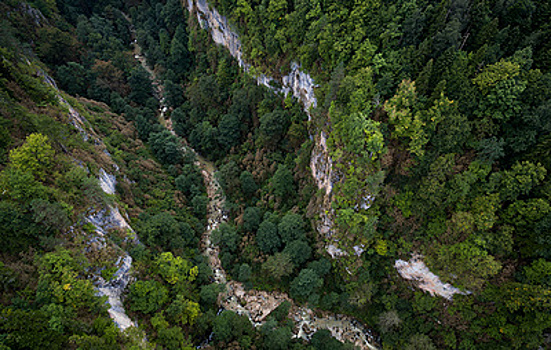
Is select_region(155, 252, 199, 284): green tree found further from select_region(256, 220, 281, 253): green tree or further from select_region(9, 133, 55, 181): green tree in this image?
select_region(9, 133, 55, 181): green tree

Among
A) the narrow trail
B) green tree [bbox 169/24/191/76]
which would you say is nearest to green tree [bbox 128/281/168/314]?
the narrow trail

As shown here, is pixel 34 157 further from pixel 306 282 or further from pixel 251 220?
pixel 306 282

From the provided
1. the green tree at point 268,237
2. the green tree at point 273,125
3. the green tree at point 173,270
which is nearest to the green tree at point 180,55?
the green tree at point 273,125

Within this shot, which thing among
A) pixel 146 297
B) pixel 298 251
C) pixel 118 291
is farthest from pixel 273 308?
pixel 118 291

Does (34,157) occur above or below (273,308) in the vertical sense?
below

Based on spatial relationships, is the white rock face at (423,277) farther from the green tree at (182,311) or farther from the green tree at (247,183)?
the green tree at (182,311)

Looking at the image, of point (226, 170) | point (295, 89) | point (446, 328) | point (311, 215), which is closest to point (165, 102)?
point (226, 170)

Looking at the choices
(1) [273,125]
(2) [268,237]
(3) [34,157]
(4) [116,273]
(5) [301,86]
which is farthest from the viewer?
(1) [273,125]
